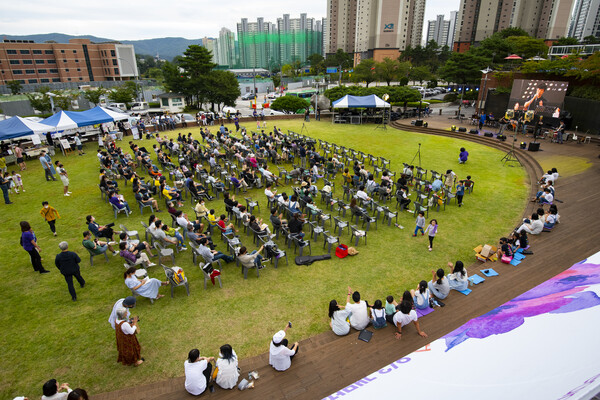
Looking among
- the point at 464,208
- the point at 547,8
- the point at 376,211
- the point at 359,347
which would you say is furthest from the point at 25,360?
the point at 547,8

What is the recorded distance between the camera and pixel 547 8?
297ft

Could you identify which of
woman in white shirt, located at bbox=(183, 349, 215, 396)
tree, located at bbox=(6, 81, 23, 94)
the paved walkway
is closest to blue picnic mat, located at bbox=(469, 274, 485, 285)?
the paved walkway

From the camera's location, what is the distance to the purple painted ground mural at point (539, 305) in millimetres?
4859

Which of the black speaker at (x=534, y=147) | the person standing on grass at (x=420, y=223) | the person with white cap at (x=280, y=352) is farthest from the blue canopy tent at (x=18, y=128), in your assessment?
the black speaker at (x=534, y=147)

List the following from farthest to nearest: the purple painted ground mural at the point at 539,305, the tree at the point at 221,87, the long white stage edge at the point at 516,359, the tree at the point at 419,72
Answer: the tree at the point at 419,72
the tree at the point at 221,87
the purple painted ground mural at the point at 539,305
the long white stage edge at the point at 516,359

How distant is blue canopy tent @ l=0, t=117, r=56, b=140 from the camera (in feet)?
58.0

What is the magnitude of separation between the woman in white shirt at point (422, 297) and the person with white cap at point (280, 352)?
10.2 ft

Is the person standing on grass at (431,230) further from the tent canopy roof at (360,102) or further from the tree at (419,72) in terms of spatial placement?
the tree at (419,72)

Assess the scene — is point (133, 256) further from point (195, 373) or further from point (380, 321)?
point (380, 321)

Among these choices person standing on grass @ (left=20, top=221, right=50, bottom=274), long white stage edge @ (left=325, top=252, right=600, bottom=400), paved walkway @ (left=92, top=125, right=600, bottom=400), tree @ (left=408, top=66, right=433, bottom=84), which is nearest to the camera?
long white stage edge @ (left=325, top=252, right=600, bottom=400)

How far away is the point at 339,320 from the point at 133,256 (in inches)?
234

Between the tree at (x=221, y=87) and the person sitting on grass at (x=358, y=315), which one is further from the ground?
the tree at (x=221, y=87)

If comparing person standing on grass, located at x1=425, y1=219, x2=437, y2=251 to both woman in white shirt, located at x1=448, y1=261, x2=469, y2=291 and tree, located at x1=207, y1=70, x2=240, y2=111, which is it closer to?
woman in white shirt, located at x1=448, y1=261, x2=469, y2=291

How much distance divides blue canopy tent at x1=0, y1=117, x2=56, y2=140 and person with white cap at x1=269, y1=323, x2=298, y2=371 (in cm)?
2054
